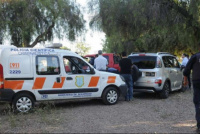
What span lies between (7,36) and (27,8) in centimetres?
252

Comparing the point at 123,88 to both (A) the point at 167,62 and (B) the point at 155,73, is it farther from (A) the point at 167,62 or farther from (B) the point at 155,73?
(A) the point at 167,62

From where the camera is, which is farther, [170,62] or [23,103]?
[170,62]

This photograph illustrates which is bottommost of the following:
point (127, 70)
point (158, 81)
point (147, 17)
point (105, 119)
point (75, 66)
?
point (105, 119)

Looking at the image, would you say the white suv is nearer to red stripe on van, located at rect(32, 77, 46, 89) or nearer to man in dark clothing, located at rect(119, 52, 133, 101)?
man in dark clothing, located at rect(119, 52, 133, 101)

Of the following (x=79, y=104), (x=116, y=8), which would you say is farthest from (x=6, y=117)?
(x=116, y=8)

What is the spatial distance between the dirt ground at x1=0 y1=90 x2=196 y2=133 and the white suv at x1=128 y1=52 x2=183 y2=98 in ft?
2.52

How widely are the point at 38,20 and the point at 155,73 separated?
40.7 feet

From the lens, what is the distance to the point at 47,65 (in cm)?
756

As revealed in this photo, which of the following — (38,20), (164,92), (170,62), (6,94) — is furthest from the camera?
(38,20)

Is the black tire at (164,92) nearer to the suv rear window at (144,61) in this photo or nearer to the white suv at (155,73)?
the white suv at (155,73)

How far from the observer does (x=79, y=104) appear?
8852 millimetres

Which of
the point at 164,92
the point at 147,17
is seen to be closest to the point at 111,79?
the point at 164,92

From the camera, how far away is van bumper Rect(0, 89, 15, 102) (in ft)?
22.4

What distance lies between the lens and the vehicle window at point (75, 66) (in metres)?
7.96
